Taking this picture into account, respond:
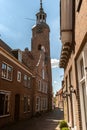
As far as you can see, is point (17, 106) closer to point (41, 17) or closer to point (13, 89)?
point (13, 89)

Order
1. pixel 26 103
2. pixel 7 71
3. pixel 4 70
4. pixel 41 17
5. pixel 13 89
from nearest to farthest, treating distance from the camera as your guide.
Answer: pixel 4 70
pixel 7 71
pixel 13 89
pixel 26 103
pixel 41 17

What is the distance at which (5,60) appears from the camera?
17.0 meters

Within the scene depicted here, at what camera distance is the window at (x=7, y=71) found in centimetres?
1661

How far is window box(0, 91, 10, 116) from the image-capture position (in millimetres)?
16219

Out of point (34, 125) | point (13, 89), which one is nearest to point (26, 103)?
point (13, 89)

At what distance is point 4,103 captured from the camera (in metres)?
16.8

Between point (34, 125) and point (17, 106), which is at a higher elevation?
point (17, 106)

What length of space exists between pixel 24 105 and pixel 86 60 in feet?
65.5

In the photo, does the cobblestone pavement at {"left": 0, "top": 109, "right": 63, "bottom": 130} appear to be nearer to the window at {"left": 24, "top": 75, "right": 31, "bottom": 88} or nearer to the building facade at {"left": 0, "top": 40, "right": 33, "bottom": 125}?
the building facade at {"left": 0, "top": 40, "right": 33, "bottom": 125}

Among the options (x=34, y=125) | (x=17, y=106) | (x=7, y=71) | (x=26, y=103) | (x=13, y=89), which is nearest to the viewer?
(x=34, y=125)

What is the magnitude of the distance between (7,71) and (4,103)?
9.66 feet

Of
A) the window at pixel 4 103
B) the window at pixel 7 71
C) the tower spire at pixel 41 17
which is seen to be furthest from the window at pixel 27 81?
the tower spire at pixel 41 17

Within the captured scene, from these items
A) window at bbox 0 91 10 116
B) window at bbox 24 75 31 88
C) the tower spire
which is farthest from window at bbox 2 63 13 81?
the tower spire

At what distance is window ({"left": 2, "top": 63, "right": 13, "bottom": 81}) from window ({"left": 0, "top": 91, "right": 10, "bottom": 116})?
1.59 m
